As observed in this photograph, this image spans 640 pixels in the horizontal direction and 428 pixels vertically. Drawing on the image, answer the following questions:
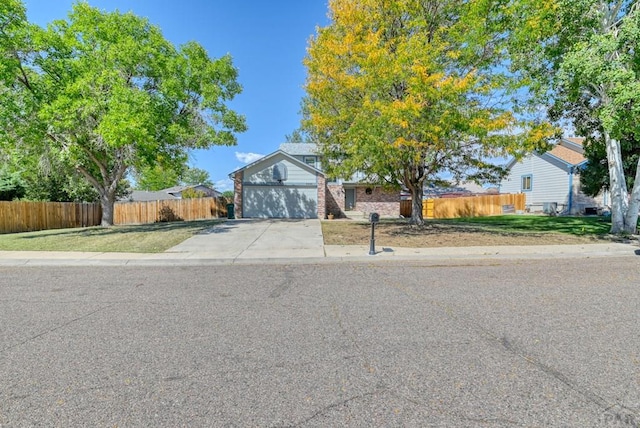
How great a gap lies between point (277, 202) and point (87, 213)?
12058 mm

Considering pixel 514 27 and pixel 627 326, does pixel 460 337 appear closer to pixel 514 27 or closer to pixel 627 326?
pixel 627 326

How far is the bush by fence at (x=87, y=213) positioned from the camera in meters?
16.6

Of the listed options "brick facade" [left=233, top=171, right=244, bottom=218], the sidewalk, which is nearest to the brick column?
"brick facade" [left=233, top=171, right=244, bottom=218]

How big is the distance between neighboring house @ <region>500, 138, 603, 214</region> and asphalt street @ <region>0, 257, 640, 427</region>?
2075 cm

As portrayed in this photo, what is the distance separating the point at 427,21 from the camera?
42.7 ft

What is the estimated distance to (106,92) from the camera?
1320 centimetres

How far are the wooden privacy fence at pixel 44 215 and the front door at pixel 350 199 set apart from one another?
59.0 ft

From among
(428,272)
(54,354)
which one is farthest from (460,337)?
(54,354)

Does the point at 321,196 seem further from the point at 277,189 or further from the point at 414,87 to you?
the point at 414,87

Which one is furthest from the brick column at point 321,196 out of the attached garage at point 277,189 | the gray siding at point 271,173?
the gray siding at point 271,173

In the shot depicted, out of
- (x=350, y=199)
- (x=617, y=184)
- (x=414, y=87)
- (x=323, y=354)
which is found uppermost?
(x=414, y=87)

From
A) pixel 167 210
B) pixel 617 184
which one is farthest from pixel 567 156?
pixel 167 210

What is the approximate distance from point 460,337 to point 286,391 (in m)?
2.17

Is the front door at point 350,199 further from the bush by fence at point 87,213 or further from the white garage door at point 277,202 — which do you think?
the bush by fence at point 87,213
